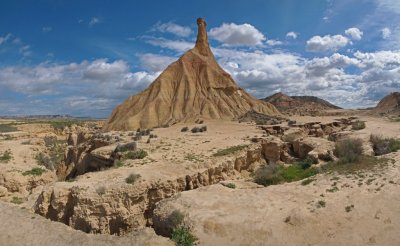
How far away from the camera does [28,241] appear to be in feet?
33.8

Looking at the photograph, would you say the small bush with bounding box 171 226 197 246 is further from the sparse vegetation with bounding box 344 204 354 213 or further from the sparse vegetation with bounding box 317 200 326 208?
the sparse vegetation with bounding box 344 204 354 213

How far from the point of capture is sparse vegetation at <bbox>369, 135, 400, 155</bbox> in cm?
1831

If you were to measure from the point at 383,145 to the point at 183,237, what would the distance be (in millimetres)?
14118

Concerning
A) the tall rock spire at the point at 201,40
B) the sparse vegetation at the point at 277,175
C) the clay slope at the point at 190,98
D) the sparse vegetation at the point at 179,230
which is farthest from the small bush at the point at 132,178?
the tall rock spire at the point at 201,40

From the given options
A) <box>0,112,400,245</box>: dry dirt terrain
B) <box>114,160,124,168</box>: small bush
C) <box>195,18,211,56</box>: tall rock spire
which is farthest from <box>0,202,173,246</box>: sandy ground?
<box>195,18,211,56</box>: tall rock spire

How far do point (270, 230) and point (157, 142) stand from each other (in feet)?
50.2

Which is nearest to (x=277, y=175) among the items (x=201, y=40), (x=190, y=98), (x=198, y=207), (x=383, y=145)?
(x=198, y=207)

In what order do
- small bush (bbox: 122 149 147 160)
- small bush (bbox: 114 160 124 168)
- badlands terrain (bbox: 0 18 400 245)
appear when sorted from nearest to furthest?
1. badlands terrain (bbox: 0 18 400 245)
2. small bush (bbox: 114 160 124 168)
3. small bush (bbox: 122 149 147 160)

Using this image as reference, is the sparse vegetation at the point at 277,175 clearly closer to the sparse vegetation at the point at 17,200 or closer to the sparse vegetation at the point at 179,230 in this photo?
the sparse vegetation at the point at 179,230

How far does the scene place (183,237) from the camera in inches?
383

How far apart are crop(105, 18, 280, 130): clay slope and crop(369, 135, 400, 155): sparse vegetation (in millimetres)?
27512

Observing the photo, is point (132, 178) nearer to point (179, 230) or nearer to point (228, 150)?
point (179, 230)

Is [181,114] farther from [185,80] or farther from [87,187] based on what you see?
[87,187]

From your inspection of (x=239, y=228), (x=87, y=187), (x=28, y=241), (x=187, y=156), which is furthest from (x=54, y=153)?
(x=239, y=228)
